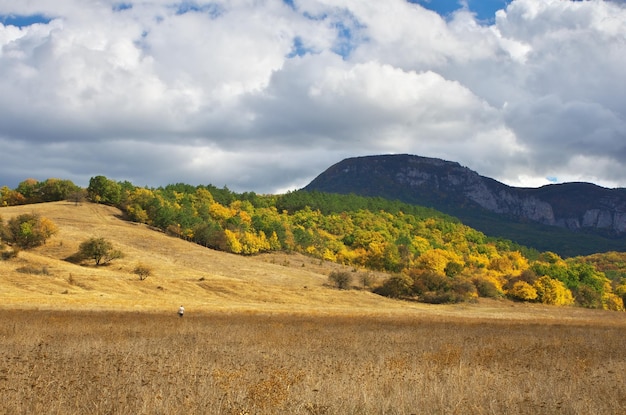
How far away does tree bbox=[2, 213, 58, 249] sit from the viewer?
9519 centimetres

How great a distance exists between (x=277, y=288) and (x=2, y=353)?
68.3 m

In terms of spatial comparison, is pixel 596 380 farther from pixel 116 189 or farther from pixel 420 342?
pixel 116 189

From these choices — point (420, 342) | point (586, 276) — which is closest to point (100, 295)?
point (420, 342)

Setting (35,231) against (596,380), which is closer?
(596,380)

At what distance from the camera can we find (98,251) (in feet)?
296

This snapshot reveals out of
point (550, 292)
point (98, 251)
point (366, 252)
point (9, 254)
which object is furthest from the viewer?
point (366, 252)

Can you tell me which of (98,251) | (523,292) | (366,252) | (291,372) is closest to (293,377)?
(291,372)

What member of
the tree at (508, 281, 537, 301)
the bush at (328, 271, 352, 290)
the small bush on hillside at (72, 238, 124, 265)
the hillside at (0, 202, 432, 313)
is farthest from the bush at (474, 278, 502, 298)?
the small bush on hillside at (72, 238, 124, 265)

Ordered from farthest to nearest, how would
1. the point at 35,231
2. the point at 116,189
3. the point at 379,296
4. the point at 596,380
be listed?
1. the point at 116,189
2. the point at 35,231
3. the point at 379,296
4. the point at 596,380

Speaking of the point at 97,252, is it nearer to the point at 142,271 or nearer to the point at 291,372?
the point at 142,271

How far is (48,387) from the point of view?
11609mm

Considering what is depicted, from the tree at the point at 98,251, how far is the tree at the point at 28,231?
10576 millimetres

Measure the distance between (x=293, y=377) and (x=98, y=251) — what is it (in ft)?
276

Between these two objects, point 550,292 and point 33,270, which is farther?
point 550,292
